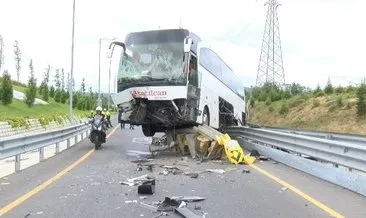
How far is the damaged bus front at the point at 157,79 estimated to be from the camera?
1781 cm

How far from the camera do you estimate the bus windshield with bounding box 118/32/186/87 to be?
18.0 metres

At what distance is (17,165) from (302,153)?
6.88m

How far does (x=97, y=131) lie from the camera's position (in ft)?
66.6

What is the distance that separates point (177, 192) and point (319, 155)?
4048mm

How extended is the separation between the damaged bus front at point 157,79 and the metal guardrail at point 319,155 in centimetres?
288

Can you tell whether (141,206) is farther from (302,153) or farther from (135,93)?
(135,93)

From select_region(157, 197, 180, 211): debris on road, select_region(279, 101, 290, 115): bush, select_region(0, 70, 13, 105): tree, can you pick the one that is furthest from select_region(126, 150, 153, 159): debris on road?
select_region(0, 70, 13, 105): tree

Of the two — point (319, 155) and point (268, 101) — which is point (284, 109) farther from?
point (319, 155)

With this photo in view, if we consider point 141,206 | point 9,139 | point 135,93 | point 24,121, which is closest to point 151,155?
point 135,93

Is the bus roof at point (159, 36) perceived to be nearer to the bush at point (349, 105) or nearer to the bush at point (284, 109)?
the bush at point (349, 105)

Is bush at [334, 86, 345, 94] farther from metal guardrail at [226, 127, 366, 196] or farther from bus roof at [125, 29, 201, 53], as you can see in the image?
bus roof at [125, 29, 201, 53]

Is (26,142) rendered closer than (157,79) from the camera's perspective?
Yes

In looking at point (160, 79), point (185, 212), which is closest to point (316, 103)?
point (160, 79)

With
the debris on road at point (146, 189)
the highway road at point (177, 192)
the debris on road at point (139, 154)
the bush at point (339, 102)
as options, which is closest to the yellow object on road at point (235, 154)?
the highway road at point (177, 192)
